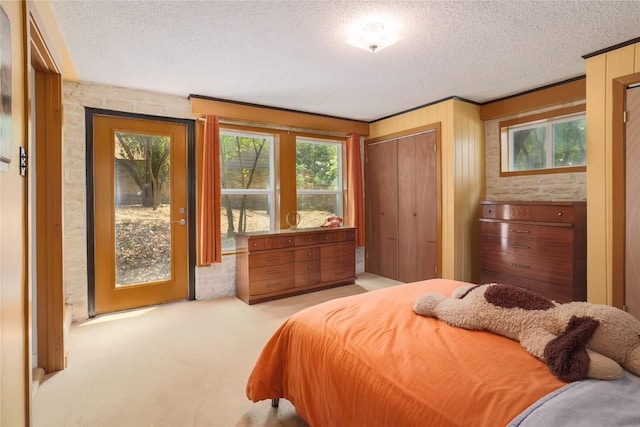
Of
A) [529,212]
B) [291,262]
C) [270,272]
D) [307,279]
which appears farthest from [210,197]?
[529,212]

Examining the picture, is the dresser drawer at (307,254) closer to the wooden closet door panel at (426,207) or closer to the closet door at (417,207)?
the closet door at (417,207)

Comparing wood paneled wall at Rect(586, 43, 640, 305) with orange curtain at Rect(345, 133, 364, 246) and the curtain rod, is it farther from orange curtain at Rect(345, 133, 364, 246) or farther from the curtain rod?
the curtain rod

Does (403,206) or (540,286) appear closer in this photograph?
(540,286)

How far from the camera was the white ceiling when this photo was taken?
2.07 m

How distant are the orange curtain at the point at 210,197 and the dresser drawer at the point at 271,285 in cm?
54

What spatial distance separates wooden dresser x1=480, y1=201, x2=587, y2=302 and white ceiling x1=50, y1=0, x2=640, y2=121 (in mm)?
1320

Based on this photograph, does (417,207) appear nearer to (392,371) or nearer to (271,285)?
(271,285)

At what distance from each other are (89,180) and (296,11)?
265 cm

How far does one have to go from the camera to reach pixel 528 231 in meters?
3.26

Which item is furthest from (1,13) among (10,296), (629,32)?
(629,32)

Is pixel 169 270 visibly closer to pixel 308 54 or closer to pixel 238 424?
pixel 238 424

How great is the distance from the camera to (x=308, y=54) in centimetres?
268

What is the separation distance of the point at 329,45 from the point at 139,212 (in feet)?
8.58

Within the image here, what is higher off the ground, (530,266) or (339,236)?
(339,236)
